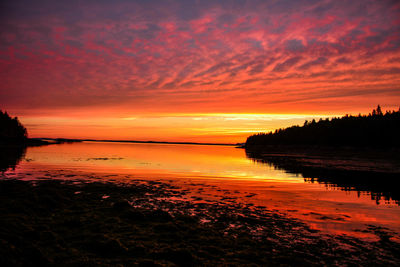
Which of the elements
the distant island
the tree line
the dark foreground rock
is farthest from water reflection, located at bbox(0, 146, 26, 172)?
the distant island

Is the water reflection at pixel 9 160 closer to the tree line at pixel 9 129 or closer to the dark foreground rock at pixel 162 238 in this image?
the dark foreground rock at pixel 162 238

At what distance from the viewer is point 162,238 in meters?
11.0

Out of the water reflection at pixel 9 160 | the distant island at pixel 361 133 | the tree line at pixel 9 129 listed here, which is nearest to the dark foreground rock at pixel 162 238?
the water reflection at pixel 9 160

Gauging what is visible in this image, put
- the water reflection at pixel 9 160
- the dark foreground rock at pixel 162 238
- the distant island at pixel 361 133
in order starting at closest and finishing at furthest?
the dark foreground rock at pixel 162 238 → the water reflection at pixel 9 160 → the distant island at pixel 361 133

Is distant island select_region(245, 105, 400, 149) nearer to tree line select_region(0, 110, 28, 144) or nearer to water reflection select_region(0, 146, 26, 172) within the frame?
water reflection select_region(0, 146, 26, 172)

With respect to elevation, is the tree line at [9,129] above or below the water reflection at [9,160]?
above

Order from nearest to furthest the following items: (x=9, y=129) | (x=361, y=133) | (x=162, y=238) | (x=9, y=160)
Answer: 1. (x=162, y=238)
2. (x=9, y=160)
3. (x=361, y=133)
4. (x=9, y=129)

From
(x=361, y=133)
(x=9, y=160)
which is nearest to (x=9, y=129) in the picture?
(x=9, y=160)

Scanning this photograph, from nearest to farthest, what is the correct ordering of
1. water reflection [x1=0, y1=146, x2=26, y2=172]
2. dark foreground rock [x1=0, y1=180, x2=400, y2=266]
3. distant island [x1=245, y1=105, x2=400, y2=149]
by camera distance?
dark foreground rock [x1=0, y1=180, x2=400, y2=266] → water reflection [x1=0, y1=146, x2=26, y2=172] → distant island [x1=245, y1=105, x2=400, y2=149]

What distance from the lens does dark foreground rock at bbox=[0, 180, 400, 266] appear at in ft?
28.5

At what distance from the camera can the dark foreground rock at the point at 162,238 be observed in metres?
8.68

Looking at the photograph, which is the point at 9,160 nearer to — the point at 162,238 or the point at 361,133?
the point at 162,238

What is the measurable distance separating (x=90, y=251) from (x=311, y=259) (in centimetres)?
860

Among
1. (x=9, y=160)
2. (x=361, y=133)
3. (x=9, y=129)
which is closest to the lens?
(x=9, y=160)
